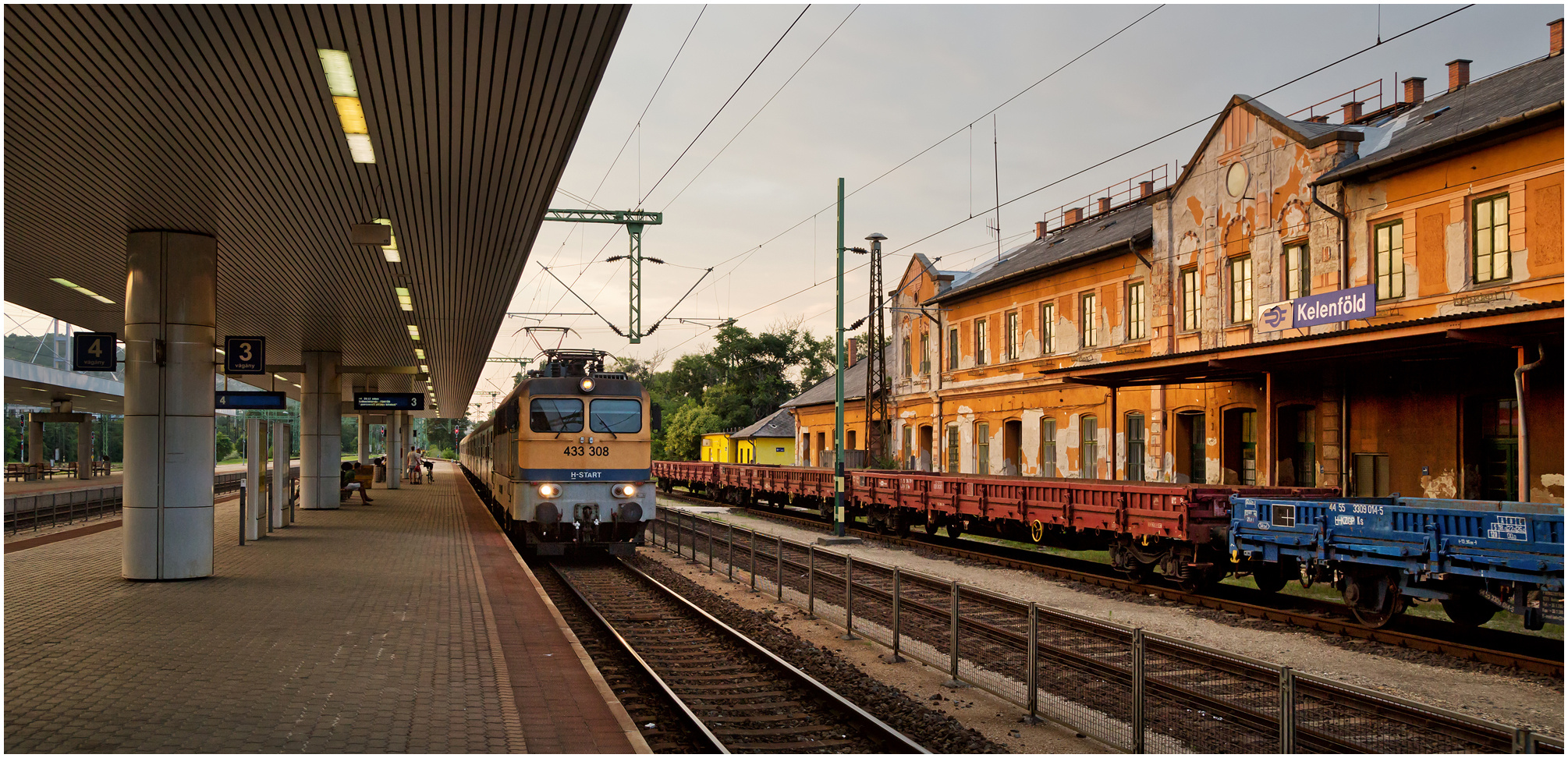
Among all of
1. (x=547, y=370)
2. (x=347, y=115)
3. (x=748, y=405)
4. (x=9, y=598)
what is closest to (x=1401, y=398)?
(x=547, y=370)

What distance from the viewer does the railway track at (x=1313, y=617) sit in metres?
10.0

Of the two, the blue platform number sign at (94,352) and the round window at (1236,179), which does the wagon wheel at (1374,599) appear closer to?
the round window at (1236,179)

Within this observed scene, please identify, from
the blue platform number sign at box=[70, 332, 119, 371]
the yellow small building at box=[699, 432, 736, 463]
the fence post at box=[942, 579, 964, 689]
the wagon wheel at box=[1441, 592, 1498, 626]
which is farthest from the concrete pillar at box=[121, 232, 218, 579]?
the yellow small building at box=[699, 432, 736, 463]

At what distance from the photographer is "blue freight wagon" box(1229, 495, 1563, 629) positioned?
32.7 ft

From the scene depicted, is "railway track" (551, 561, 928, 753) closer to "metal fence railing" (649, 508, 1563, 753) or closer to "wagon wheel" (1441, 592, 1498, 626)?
"metal fence railing" (649, 508, 1563, 753)

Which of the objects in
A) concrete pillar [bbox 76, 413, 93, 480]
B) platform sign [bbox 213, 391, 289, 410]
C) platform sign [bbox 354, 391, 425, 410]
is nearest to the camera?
Result: platform sign [bbox 213, 391, 289, 410]

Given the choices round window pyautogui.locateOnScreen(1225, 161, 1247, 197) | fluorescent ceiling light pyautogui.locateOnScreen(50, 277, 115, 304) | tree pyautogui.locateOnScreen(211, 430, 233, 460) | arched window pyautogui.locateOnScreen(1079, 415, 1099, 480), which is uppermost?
round window pyautogui.locateOnScreen(1225, 161, 1247, 197)

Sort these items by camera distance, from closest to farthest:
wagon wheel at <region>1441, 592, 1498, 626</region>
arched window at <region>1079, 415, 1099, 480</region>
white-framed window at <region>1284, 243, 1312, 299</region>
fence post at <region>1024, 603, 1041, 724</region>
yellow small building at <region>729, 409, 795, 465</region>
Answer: fence post at <region>1024, 603, 1041, 724</region>
wagon wheel at <region>1441, 592, 1498, 626</region>
white-framed window at <region>1284, 243, 1312, 299</region>
arched window at <region>1079, 415, 1099, 480</region>
yellow small building at <region>729, 409, 795, 465</region>

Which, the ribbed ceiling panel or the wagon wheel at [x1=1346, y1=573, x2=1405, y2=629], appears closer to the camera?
the ribbed ceiling panel

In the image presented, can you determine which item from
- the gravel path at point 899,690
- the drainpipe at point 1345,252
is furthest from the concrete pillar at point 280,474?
the drainpipe at point 1345,252

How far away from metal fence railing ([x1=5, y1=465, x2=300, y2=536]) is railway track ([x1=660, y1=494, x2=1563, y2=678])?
15.9 m

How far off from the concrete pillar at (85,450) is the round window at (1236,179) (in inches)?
2104

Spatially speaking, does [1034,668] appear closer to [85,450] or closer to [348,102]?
[348,102]

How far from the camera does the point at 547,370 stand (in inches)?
727
